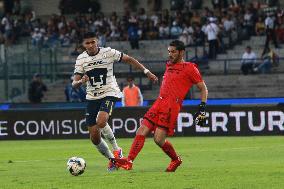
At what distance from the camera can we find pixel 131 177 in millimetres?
14625

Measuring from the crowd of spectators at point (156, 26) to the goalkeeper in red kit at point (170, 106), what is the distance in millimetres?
23417

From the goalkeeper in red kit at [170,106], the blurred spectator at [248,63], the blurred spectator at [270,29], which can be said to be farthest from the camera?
the blurred spectator at [270,29]

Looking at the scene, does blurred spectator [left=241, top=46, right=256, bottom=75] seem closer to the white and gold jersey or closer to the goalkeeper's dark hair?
the white and gold jersey

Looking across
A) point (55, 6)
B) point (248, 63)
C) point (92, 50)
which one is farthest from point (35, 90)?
point (92, 50)

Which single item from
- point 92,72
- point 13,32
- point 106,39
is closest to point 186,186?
point 92,72

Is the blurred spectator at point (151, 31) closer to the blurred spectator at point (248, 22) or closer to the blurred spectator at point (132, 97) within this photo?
the blurred spectator at point (248, 22)

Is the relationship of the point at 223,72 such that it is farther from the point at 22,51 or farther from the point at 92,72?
the point at 92,72

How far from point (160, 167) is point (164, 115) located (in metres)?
1.42

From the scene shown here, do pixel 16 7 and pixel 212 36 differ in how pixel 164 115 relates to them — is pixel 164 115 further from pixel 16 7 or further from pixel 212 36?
pixel 16 7

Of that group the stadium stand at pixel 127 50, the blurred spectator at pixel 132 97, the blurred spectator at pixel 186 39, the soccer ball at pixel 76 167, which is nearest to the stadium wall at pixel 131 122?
the blurred spectator at pixel 132 97

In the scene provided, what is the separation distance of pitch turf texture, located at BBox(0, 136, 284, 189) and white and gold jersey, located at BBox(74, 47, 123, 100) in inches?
52.6

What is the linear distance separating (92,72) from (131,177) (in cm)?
292

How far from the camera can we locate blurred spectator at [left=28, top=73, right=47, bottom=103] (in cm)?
3691

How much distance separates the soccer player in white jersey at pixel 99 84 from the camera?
16781mm
